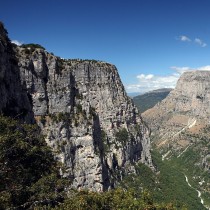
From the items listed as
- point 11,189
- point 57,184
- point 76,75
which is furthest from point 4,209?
point 76,75

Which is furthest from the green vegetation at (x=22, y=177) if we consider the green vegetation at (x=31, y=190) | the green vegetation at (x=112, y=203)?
the green vegetation at (x=112, y=203)

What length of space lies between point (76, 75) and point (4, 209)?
130757 mm

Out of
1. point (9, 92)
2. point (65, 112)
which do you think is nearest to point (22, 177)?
point (9, 92)

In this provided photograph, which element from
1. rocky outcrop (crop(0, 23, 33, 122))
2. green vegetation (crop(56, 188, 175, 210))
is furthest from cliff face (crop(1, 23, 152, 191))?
green vegetation (crop(56, 188, 175, 210))

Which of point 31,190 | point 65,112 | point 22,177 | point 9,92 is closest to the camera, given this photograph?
point 31,190

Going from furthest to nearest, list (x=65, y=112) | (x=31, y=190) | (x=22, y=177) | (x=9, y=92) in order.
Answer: (x=65, y=112) < (x=9, y=92) < (x=22, y=177) < (x=31, y=190)

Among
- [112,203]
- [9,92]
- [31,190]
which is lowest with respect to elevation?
[112,203]

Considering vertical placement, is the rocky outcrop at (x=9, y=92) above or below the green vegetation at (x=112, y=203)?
above

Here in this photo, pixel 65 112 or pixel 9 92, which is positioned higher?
pixel 9 92

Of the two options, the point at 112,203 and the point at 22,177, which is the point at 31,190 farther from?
the point at 112,203

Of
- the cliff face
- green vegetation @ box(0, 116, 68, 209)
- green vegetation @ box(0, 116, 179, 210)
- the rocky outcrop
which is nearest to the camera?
green vegetation @ box(0, 116, 68, 209)

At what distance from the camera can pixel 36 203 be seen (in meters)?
55.3

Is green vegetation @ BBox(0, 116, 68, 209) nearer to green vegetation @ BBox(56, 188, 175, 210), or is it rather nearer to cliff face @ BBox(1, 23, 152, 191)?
green vegetation @ BBox(56, 188, 175, 210)

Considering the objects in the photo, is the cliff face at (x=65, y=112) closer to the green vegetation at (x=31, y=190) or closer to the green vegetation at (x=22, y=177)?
the green vegetation at (x=22, y=177)
